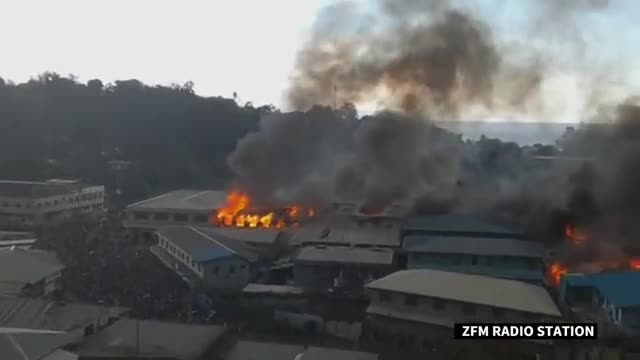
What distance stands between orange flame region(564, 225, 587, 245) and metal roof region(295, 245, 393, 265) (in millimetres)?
5481

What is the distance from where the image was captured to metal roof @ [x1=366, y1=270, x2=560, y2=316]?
14242mm

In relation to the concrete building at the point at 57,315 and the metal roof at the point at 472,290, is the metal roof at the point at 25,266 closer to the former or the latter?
the concrete building at the point at 57,315

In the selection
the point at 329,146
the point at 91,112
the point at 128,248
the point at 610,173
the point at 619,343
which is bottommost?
the point at 619,343

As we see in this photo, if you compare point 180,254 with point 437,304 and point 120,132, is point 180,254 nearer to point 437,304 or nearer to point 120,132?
point 437,304

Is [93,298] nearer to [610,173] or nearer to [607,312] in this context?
[607,312]

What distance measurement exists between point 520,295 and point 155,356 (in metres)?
7.29

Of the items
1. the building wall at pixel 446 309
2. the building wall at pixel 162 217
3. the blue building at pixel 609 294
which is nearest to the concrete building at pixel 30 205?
the building wall at pixel 162 217

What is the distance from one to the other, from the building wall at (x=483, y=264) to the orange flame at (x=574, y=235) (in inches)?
76.8

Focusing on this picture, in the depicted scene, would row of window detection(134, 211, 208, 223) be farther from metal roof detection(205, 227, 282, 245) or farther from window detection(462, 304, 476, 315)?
window detection(462, 304, 476, 315)

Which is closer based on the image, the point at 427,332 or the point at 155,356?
the point at 155,356

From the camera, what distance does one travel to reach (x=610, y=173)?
69.7ft

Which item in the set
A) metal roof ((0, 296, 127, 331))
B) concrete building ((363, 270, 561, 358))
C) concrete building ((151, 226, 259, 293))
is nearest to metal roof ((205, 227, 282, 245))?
concrete building ((151, 226, 259, 293))

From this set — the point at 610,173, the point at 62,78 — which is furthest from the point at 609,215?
the point at 62,78

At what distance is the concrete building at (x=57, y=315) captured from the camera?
44.1 ft
